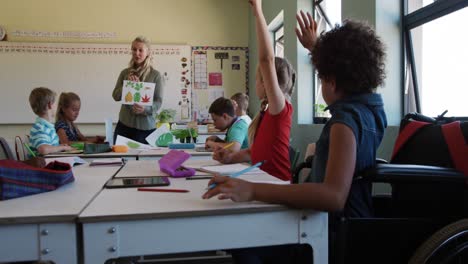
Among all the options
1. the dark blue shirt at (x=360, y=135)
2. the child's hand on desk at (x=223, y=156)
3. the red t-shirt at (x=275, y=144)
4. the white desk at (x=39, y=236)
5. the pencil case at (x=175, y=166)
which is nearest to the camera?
the white desk at (x=39, y=236)

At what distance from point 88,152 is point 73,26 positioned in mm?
3469

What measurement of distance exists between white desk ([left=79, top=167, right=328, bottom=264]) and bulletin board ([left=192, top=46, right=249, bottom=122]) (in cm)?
467

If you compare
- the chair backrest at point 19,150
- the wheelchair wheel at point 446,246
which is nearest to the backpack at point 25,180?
the wheelchair wheel at point 446,246

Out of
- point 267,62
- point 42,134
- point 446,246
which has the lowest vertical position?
point 446,246

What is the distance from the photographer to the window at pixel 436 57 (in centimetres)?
193

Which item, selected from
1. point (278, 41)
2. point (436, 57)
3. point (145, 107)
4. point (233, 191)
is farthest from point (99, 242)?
point (278, 41)

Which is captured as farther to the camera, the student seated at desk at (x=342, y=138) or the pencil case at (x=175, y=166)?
the pencil case at (x=175, y=166)

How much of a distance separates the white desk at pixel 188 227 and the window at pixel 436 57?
1419 millimetres

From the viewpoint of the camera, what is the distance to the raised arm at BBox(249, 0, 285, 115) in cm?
142

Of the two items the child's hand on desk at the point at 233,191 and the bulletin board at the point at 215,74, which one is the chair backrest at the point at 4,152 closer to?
the child's hand on desk at the point at 233,191

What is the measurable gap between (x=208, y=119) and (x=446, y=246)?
4.76m

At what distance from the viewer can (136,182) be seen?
120cm

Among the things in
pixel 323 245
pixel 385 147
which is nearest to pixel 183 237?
pixel 323 245

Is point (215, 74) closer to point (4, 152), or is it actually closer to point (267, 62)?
point (4, 152)
